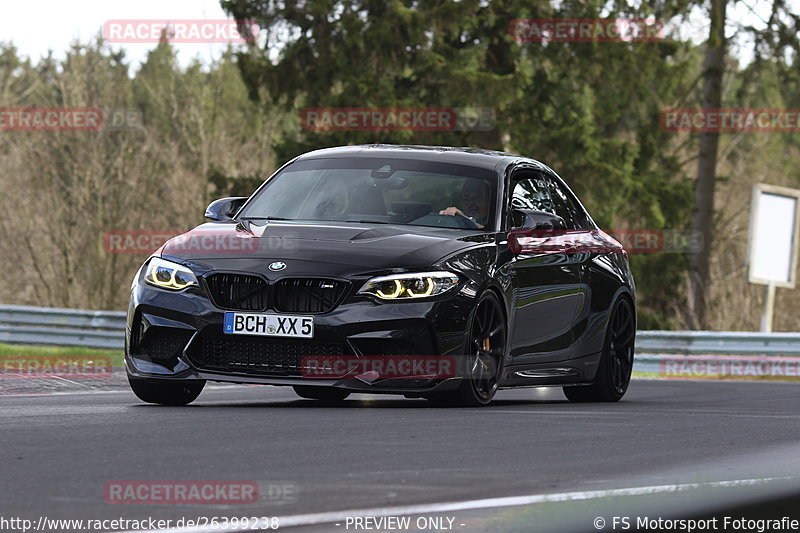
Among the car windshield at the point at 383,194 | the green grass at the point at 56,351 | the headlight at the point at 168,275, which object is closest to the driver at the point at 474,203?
the car windshield at the point at 383,194

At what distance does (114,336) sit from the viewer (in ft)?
71.5

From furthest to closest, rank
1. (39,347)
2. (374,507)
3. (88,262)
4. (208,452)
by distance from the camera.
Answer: (88,262) → (39,347) → (208,452) → (374,507)

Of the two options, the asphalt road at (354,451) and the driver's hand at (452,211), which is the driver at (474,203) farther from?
the asphalt road at (354,451)

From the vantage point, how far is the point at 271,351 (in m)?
8.80

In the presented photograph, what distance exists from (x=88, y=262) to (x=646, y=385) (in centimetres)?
2845

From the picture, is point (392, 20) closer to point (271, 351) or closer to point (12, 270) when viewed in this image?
point (12, 270)

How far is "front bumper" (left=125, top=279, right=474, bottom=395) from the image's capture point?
8.76 meters

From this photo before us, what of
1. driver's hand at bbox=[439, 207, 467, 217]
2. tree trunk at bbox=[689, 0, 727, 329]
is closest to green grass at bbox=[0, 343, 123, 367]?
driver's hand at bbox=[439, 207, 467, 217]

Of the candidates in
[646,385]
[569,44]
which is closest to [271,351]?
[646,385]

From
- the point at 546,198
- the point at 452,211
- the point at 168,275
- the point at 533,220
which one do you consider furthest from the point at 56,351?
the point at 168,275

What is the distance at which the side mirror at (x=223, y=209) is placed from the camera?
404 inches

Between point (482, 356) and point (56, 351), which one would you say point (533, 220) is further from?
point (56, 351)

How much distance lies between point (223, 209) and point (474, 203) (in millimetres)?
1657

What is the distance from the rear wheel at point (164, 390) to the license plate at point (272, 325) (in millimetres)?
730
